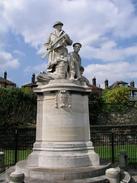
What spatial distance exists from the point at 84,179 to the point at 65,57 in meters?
5.04

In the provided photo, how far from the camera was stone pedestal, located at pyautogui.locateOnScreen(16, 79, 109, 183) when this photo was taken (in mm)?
13258

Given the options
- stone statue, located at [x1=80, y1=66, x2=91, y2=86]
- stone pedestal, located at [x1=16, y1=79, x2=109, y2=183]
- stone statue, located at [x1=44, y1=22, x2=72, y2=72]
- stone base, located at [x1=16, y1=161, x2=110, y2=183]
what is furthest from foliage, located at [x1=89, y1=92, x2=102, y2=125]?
stone base, located at [x1=16, y1=161, x2=110, y2=183]

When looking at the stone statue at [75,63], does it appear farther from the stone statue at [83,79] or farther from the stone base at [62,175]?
the stone base at [62,175]

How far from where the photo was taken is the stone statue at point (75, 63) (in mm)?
14523

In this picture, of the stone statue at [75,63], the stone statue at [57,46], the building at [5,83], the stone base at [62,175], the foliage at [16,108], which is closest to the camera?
the stone base at [62,175]

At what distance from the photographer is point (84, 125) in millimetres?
14203

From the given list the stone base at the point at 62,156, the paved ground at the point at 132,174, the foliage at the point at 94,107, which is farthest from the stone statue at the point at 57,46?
the foliage at the point at 94,107

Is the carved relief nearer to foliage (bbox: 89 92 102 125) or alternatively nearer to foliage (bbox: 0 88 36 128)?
foliage (bbox: 0 88 36 128)

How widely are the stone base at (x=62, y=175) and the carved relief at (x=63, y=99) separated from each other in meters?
2.45

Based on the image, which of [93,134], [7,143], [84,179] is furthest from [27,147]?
[84,179]

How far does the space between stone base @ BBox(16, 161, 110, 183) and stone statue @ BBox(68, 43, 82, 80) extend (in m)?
3.79

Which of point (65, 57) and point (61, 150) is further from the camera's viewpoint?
point (65, 57)

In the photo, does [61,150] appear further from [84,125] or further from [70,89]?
[70,89]

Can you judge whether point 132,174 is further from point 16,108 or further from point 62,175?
point 16,108
